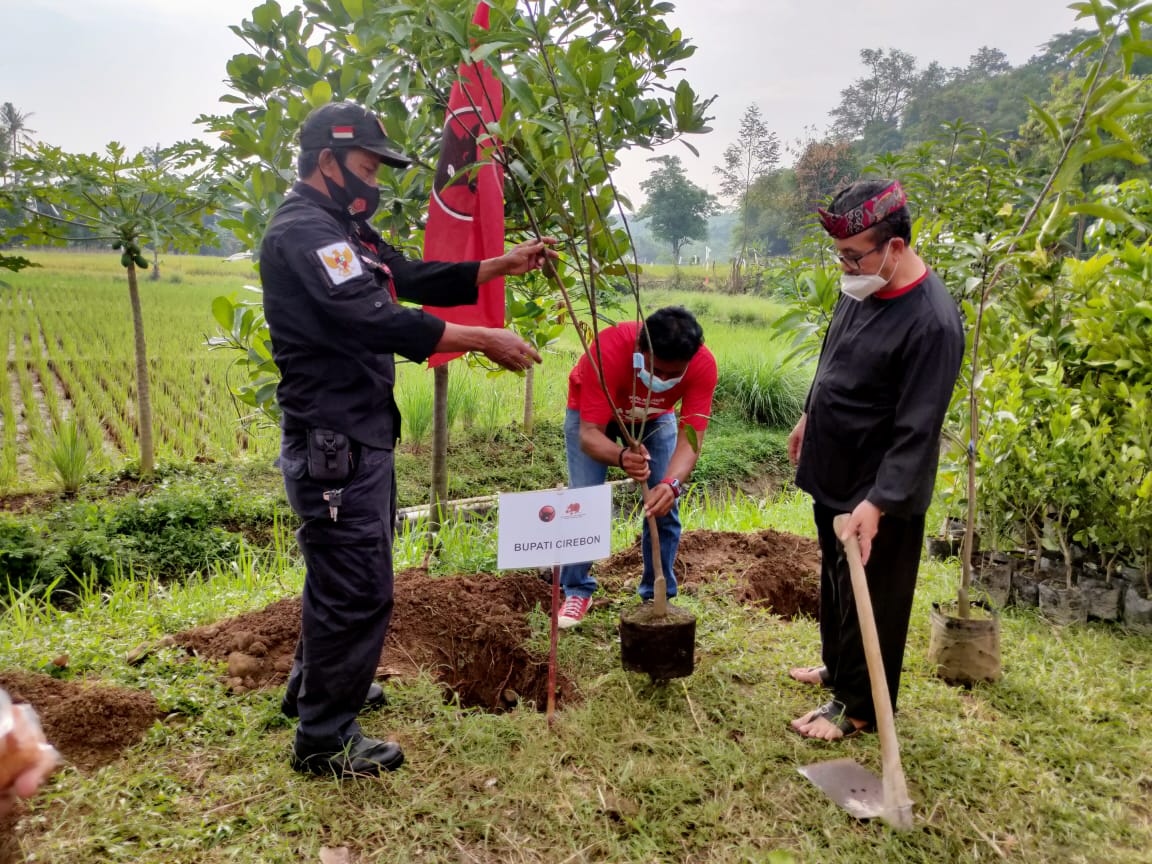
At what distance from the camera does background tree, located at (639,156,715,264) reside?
30683 mm

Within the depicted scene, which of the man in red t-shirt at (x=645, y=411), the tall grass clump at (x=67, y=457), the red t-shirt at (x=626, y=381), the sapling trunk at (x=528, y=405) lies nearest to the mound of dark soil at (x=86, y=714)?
the man in red t-shirt at (x=645, y=411)

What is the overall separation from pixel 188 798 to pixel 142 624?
4.14 ft

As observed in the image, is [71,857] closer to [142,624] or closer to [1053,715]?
[142,624]

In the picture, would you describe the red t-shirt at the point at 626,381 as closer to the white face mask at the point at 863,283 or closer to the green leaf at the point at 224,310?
the white face mask at the point at 863,283

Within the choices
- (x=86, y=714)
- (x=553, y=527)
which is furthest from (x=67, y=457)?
(x=553, y=527)

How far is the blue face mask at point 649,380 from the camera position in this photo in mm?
2707

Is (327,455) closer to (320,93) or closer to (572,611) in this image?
(320,93)

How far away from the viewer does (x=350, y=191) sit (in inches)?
85.1

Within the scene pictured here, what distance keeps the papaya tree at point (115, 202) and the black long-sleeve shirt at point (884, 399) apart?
3679 mm

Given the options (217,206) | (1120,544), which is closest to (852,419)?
(1120,544)

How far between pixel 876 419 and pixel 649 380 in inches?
32.5

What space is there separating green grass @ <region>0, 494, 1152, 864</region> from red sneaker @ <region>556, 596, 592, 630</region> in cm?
14

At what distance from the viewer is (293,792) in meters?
2.03

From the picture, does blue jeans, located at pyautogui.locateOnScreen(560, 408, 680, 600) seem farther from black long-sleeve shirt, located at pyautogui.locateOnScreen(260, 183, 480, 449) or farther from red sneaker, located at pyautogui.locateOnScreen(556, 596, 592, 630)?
black long-sleeve shirt, located at pyautogui.locateOnScreen(260, 183, 480, 449)
